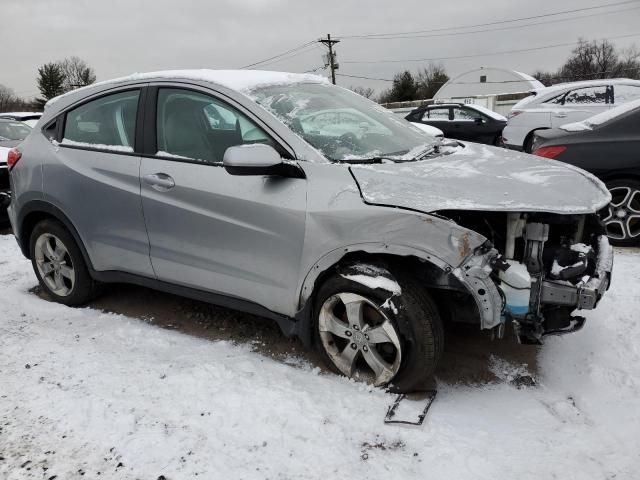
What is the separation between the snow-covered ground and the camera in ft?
7.09

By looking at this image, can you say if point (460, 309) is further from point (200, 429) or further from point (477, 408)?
point (200, 429)

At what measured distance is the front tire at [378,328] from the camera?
8.13ft

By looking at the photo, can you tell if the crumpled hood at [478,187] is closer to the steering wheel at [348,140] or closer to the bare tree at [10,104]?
the steering wheel at [348,140]

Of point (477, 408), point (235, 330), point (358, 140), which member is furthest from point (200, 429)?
point (358, 140)

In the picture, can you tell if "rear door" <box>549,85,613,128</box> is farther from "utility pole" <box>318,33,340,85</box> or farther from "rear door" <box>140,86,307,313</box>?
"utility pole" <box>318,33,340,85</box>

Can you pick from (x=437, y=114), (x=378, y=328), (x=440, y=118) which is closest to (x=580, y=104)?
(x=440, y=118)

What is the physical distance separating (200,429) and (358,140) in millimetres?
1795

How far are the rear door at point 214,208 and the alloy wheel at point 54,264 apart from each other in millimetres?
1042

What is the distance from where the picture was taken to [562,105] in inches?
362

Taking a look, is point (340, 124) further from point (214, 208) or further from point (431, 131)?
→ point (431, 131)

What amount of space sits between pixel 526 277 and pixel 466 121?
34.6 feet

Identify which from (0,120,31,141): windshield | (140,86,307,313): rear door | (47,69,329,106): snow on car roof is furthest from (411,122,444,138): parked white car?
(0,120,31,141): windshield

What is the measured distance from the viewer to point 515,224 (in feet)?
8.13

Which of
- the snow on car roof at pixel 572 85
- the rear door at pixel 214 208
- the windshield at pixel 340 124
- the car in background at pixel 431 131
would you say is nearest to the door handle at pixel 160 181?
the rear door at pixel 214 208
